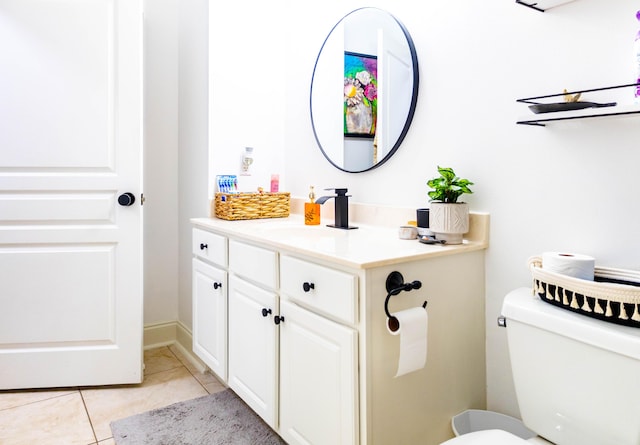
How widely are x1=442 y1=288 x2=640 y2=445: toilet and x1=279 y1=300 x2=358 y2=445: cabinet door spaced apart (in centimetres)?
32

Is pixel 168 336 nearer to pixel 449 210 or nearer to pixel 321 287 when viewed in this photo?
pixel 321 287

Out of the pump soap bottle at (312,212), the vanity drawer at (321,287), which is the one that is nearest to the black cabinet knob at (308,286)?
the vanity drawer at (321,287)

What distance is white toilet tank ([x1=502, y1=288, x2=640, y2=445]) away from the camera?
0.92m

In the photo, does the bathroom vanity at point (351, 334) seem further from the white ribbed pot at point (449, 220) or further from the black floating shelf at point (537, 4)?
the black floating shelf at point (537, 4)

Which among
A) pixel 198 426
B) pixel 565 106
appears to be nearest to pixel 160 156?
pixel 198 426

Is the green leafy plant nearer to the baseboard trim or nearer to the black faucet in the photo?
the black faucet

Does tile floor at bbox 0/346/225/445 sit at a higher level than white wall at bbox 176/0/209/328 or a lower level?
lower

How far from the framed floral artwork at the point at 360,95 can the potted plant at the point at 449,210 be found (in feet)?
1.77

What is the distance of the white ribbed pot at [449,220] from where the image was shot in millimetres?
1403

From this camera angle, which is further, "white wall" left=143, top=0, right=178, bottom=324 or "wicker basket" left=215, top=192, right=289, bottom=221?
"white wall" left=143, top=0, right=178, bottom=324

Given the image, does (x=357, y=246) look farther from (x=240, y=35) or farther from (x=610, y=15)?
(x=240, y=35)

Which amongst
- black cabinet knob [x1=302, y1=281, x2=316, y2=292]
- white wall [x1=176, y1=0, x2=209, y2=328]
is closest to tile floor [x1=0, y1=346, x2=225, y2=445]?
white wall [x1=176, y1=0, x2=209, y2=328]

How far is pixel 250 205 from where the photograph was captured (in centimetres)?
216

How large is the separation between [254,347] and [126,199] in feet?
3.37
